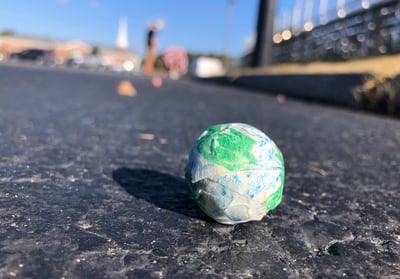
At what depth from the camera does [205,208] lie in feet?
4.26

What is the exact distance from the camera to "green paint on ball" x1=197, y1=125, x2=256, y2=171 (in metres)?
1.25

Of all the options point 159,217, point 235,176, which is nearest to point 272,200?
point 235,176

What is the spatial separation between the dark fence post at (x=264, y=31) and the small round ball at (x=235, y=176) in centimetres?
1233

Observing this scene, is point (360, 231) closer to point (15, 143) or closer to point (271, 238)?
point (271, 238)

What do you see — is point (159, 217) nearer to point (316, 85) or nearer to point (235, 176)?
point (235, 176)

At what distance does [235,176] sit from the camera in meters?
1.24

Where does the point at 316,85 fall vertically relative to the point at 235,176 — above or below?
above

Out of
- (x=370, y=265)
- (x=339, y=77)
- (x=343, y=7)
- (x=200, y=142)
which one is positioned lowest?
(x=370, y=265)

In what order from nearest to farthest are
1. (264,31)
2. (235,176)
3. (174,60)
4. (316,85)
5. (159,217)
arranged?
(235,176), (159,217), (316,85), (264,31), (174,60)

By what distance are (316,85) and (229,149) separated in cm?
777

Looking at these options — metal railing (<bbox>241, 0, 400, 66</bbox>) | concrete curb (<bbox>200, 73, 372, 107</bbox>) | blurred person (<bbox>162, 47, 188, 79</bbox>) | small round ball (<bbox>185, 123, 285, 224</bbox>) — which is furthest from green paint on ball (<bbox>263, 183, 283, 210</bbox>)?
blurred person (<bbox>162, 47, 188, 79</bbox>)

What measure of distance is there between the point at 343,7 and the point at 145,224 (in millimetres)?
15825

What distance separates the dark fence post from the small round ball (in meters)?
12.3

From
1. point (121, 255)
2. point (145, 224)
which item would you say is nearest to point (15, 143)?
point (145, 224)
